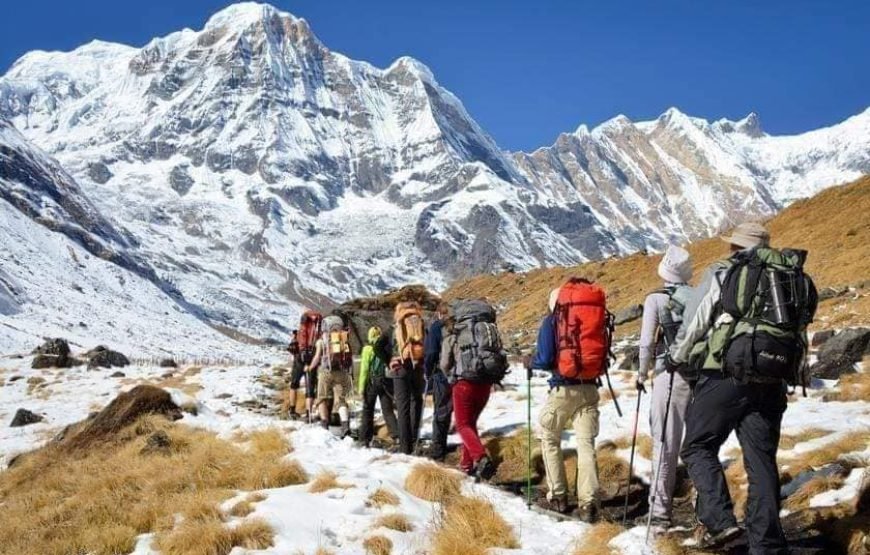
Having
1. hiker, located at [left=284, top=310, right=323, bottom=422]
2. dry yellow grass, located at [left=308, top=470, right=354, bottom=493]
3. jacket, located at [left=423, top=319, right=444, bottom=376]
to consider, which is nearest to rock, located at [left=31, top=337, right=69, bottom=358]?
hiker, located at [left=284, top=310, right=323, bottom=422]

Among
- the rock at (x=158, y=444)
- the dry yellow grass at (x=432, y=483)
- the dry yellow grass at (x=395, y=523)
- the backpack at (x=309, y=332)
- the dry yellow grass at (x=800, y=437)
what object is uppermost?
the backpack at (x=309, y=332)

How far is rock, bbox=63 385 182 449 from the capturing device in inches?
518

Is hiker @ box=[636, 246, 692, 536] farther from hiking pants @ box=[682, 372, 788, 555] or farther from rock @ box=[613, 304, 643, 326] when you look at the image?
rock @ box=[613, 304, 643, 326]

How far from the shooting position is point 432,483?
8.10 meters

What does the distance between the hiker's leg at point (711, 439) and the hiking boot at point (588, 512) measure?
1.35 meters

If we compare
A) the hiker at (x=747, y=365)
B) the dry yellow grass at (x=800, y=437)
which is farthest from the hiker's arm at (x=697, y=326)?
the dry yellow grass at (x=800, y=437)

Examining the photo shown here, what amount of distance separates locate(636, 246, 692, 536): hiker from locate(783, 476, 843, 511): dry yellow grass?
3.96 ft

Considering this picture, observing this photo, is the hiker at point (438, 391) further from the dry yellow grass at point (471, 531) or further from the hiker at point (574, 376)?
the dry yellow grass at point (471, 531)

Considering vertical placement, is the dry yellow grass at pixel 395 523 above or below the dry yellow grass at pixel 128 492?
below

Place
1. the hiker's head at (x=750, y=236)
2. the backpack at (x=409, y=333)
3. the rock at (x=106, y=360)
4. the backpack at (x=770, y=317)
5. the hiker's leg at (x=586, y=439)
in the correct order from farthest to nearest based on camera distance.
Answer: the rock at (x=106, y=360)
the backpack at (x=409, y=333)
the hiker's leg at (x=586, y=439)
the hiker's head at (x=750, y=236)
the backpack at (x=770, y=317)

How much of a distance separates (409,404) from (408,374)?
0.46 metres

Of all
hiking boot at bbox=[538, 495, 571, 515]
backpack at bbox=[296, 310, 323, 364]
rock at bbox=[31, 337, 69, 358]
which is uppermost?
rock at bbox=[31, 337, 69, 358]

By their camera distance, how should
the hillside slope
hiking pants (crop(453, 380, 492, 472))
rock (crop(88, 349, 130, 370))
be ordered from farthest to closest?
rock (crop(88, 349, 130, 370)), the hillside slope, hiking pants (crop(453, 380, 492, 472))

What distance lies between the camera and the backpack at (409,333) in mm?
10758
